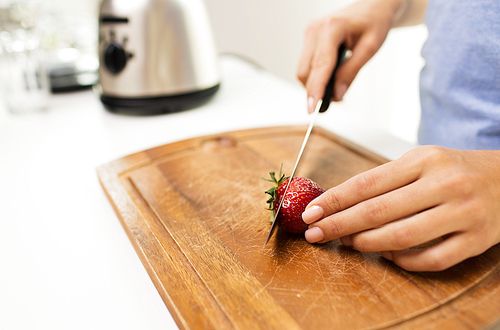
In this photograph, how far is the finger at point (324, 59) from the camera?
2.79ft

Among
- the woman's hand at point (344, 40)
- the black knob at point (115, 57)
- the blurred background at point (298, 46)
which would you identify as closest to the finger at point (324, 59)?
the woman's hand at point (344, 40)

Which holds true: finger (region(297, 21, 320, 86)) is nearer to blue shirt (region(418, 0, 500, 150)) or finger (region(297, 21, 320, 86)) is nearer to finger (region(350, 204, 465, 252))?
blue shirt (region(418, 0, 500, 150))

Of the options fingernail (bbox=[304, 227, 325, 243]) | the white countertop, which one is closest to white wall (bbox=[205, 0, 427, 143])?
the white countertop

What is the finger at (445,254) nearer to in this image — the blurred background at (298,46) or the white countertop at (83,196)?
the white countertop at (83,196)

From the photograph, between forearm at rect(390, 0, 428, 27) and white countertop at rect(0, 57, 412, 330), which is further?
forearm at rect(390, 0, 428, 27)

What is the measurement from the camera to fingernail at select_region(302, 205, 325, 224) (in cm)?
56

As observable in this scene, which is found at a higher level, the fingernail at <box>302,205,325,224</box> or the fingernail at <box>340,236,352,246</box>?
the fingernail at <box>302,205,325,224</box>

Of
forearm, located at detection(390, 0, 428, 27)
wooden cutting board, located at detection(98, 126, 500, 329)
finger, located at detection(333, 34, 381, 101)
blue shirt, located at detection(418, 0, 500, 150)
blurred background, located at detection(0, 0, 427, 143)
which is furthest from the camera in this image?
blurred background, located at detection(0, 0, 427, 143)

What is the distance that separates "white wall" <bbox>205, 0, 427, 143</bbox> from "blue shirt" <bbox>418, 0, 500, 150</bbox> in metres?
1.48

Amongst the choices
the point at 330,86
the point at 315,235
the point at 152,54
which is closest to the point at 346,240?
the point at 315,235

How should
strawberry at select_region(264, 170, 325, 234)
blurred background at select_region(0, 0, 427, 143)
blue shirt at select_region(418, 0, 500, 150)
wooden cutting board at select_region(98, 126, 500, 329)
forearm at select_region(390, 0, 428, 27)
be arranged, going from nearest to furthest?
wooden cutting board at select_region(98, 126, 500, 329), strawberry at select_region(264, 170, 325, 234), blue shirt at select_region(418, 0, 500, 150), forearm at select_region(390, 0, 428, 27), blurred background at select_region(0, 0, 427, 143)

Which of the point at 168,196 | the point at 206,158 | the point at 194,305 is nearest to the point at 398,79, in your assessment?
the point at 206,158

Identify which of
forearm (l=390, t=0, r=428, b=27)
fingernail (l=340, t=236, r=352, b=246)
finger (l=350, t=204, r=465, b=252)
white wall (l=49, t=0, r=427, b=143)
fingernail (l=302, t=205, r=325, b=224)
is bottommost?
white wall (l=49, t=0, r=427, b=143)

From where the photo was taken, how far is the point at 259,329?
1.51 ft
